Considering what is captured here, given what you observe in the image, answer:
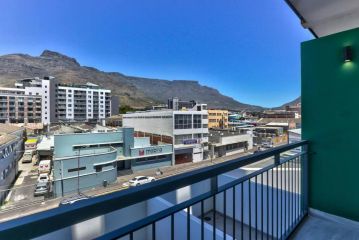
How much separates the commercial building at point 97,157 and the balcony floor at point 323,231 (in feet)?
47.0

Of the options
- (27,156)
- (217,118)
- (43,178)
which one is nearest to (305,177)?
(43,178)

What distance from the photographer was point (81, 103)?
1917 inches

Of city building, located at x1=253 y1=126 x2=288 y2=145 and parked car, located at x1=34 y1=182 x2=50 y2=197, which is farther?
city building, located at x1=253 y1=126 x2=288 y2=145

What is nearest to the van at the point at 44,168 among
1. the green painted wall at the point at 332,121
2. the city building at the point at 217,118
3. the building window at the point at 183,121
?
the building window at the point at 183,121

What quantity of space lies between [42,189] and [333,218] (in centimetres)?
1597

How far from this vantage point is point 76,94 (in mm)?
47531

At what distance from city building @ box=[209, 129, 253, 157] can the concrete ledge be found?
2199 centimetres

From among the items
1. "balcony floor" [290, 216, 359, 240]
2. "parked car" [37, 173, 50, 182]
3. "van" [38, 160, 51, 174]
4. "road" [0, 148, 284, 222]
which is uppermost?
"balcony floor" [290, 216, 359, 240]

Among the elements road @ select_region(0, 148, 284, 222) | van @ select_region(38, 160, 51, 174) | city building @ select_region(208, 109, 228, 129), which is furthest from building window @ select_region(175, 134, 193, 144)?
city building @ select_region(208, 109, 228, 129)

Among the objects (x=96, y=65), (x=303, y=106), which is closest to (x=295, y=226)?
(x=303, y=106)

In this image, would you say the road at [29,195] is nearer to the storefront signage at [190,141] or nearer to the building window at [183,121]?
Answer: the storefront signage at [190,141]

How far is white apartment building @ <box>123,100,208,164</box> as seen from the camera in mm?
21750

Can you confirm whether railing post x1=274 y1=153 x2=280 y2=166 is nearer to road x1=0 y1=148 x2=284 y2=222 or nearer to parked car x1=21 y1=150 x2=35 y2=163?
road x1=0 y1=148 x2=284 y2=222

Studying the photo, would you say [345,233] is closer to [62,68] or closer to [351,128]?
[351,128]
